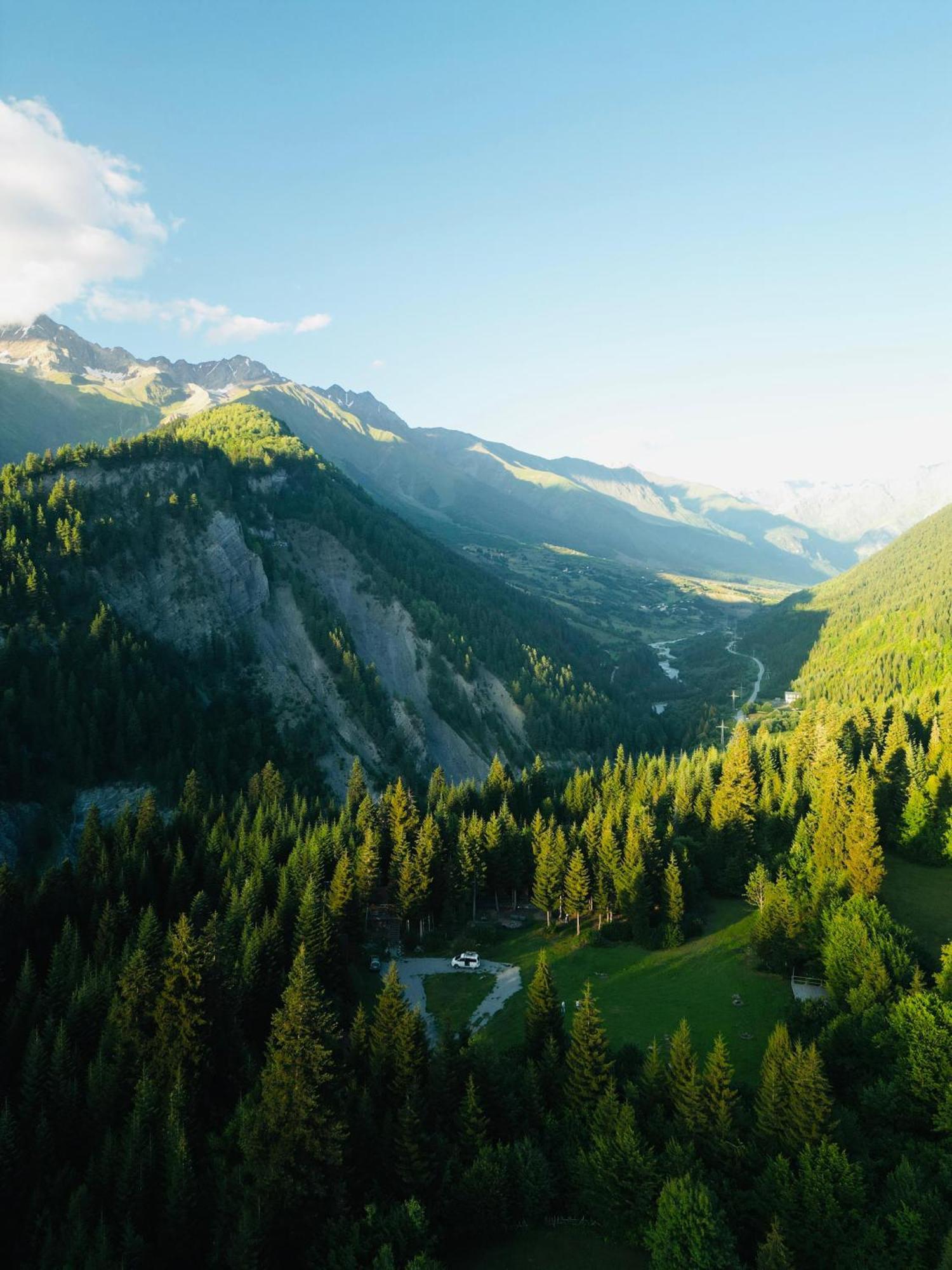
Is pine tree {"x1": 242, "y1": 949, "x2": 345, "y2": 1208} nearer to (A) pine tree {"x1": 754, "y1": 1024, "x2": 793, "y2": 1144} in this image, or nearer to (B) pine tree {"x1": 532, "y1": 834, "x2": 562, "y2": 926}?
(A) pine tree {"x1": 754, "y1": 1024, "x2": 793, "y2": 1144}

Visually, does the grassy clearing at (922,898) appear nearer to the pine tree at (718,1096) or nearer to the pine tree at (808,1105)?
the pine tree at (808,1105)

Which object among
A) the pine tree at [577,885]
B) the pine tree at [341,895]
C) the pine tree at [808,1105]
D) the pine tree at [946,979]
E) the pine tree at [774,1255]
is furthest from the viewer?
the pine tree at [577,885]

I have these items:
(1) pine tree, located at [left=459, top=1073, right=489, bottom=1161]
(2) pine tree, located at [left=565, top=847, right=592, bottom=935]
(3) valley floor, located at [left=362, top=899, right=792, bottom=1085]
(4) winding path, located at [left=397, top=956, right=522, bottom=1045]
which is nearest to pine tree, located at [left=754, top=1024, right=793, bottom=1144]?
(3) valley floor, located at [left=362, top=899, right=792, bottom=1085]

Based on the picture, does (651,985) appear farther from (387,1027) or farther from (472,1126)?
(387,1027)

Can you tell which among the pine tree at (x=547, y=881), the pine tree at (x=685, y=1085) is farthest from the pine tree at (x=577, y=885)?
the pine tree at (x=685, y=1085)

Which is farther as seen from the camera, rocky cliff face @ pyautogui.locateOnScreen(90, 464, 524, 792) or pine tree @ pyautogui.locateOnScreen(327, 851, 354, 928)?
rocky cliff face @ pyautogui.locateOnScreen(90, 464, 524, 792)

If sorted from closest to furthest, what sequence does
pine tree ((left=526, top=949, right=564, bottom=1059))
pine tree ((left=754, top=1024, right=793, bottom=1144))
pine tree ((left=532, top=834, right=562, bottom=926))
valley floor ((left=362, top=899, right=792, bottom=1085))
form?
1. pine tree ((left=754, top=1024, right=793, bottom=1144))
2. pine tree ((left=526, top=949, right=564, bottom=1059))
3. valley floor ((left=362, top=899, right=792, bottom=1085))
4. pine tree ((left=532, top=834, right=562, bottom=926))
